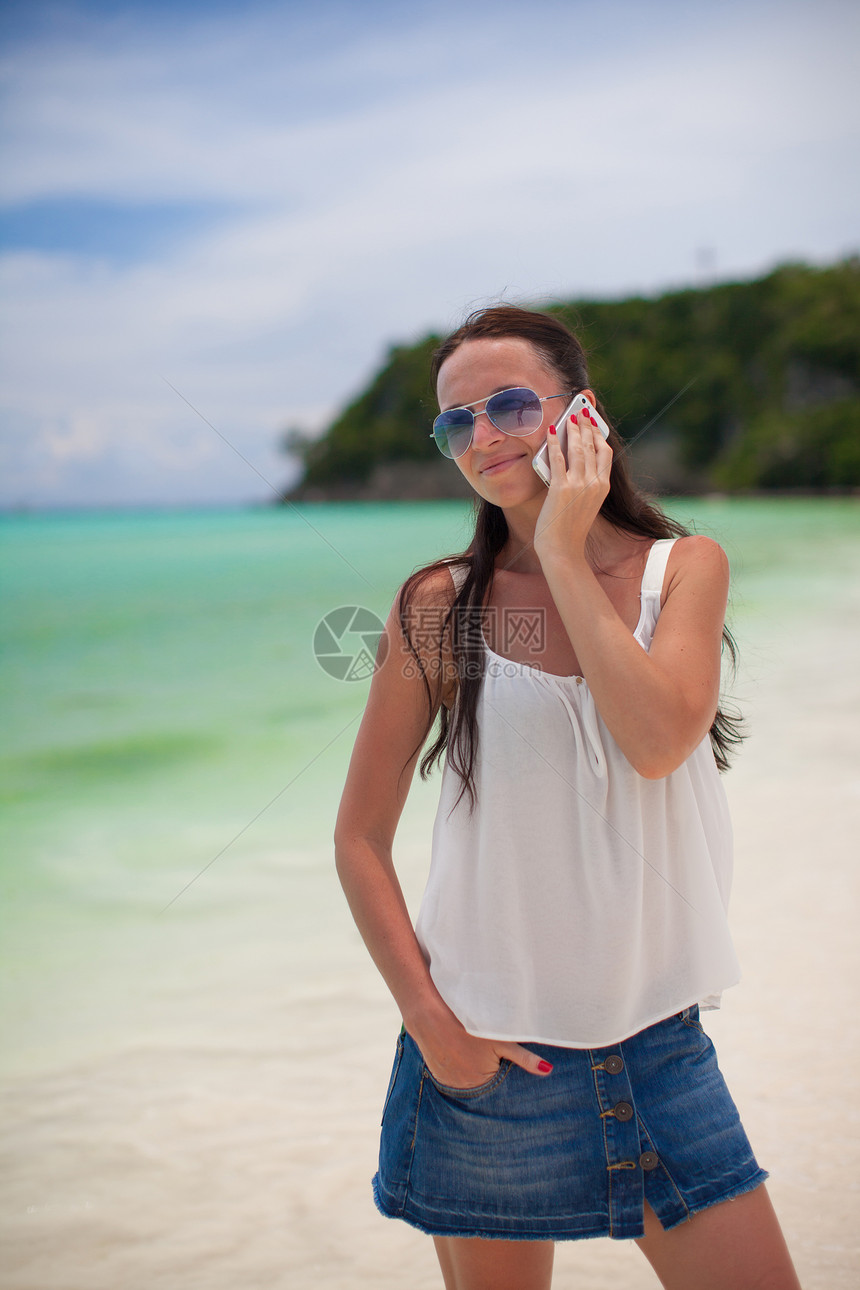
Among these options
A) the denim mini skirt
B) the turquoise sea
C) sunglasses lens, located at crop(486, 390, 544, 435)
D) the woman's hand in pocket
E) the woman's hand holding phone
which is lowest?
the turquoise sea

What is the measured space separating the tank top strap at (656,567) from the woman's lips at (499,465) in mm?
283

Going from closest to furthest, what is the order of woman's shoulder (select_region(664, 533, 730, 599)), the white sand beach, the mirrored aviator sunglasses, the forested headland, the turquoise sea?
woman's shoulder (select_region(664, 533, 730, 599)), the mirrored aviator sunglasses, the white sand beach, the turquoise sea, the forested headland

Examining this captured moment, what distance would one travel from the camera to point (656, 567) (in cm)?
163

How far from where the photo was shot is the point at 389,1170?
1.58 meters

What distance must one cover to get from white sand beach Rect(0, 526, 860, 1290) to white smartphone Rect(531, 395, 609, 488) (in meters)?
2.19

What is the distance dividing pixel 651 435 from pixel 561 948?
83.0m

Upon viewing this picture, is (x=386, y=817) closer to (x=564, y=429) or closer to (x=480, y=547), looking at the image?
(x=480, y=547)

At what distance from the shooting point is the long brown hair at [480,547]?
1.62 metres

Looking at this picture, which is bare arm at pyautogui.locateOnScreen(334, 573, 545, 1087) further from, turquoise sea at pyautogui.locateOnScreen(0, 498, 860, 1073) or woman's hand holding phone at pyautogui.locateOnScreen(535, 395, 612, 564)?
turquoise sea at pyautogui.locateOnScreen(0, 498, 860, 1073)

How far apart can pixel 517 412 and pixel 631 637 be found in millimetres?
471

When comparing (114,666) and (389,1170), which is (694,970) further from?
(114,666)

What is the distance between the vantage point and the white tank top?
1516mm

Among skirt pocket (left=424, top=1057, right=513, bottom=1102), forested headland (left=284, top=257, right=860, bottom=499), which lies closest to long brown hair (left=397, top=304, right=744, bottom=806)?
skirt pocket (left=424, top=1057, right=513, bottom=1102)

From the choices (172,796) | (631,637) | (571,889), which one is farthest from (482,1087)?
(172,796)
